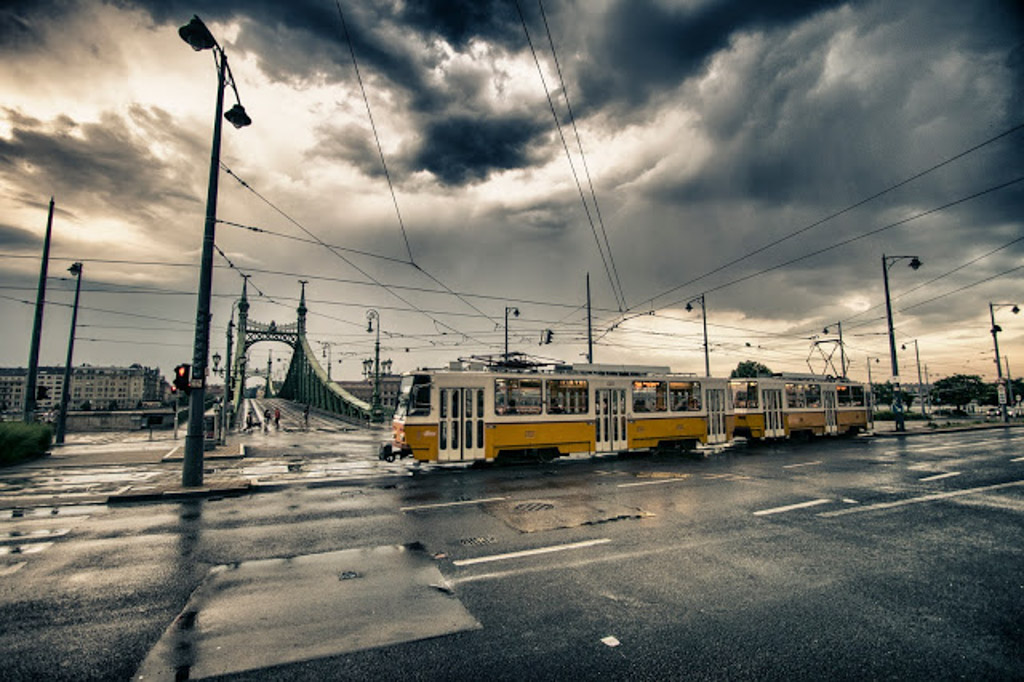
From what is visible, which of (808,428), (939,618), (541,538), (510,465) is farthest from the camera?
(808,428)

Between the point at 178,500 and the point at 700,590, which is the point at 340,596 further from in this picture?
the point at 178,500

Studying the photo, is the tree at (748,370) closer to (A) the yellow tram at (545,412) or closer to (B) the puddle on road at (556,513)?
(A) the yellow tram at (545,412)

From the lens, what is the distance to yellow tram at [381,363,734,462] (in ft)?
46.2

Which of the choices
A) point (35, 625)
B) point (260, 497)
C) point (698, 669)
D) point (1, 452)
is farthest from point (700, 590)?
point (1, 452)

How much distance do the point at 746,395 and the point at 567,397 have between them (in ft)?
34.0

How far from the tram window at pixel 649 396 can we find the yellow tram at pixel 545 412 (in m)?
0.04

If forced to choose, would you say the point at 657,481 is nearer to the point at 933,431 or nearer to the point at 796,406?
the point at 796,406

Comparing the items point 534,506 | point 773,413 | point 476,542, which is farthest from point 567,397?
point 773,413

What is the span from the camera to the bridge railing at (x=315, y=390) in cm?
4394

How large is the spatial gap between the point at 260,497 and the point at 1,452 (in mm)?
13210

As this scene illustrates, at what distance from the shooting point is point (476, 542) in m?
6.88

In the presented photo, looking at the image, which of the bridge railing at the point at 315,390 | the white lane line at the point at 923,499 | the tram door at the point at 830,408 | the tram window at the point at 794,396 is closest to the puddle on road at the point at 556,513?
the white lane line at the point at 923,499

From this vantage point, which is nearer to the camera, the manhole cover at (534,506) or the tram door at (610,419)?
the manhole cover at (534,506)

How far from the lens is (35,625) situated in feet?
14.7
